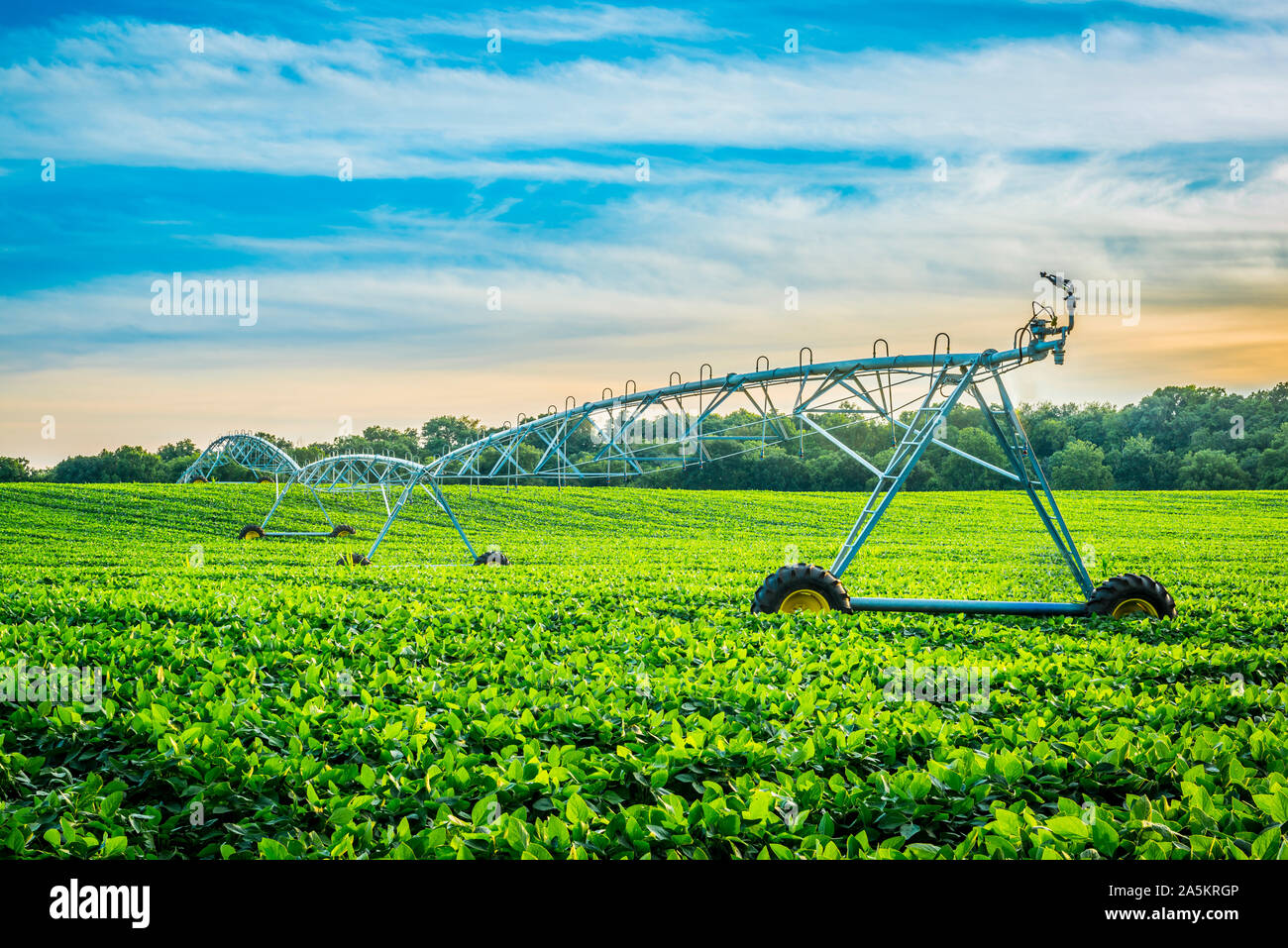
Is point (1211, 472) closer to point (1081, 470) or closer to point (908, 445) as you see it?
point (1081, 470)

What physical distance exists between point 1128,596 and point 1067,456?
53.3 meters

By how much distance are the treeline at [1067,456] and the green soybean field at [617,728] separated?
41.4 m

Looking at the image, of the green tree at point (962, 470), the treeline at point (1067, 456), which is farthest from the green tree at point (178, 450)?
the green tree at point (962, 470)

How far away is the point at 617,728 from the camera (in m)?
5.15

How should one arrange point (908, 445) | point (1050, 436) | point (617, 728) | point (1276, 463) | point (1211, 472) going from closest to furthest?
point (617, 728) < point (908, 445) < point (1276, 463) < point (1211, 472) < point (1050, 436)

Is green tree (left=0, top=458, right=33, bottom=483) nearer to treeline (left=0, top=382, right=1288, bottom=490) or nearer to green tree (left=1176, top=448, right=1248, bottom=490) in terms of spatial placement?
treeline (left=0, top=382, right=1288, bottom=490)

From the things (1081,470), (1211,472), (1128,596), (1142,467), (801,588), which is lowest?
→ (1128,596)

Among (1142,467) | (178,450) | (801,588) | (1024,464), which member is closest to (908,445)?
(1024,464)

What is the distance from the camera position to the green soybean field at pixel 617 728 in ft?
12.1

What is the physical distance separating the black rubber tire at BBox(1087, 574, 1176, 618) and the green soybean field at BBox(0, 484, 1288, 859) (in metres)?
0.30

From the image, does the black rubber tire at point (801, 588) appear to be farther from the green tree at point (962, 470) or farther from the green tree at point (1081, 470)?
the green tree at point (1081, 470)

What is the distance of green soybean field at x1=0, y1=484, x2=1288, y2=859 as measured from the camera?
3.70 metres

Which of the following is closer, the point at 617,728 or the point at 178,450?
the point at 617,728

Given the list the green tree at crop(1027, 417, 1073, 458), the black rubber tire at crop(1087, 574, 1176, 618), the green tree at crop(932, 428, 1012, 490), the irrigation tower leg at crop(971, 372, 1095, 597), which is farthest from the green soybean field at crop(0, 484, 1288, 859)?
the green tree at crop(1027, 417, 1073, 458)
